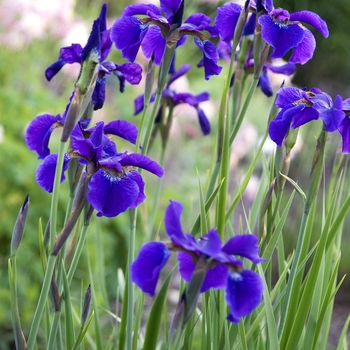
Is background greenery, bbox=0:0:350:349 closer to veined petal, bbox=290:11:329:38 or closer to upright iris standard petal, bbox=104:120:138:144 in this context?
upright iris standard petal, bbox=104:120:138:144

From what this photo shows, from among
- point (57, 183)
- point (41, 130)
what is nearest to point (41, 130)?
point (41, 130)

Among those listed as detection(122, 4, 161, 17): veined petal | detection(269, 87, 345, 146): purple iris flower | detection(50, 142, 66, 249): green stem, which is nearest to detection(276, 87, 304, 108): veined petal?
detection(269, 87, 345, 146): purple iris flower

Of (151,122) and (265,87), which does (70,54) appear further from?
(265,87)

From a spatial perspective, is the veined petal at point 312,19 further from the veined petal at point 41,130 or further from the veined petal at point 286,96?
the veined petal at point 41,130

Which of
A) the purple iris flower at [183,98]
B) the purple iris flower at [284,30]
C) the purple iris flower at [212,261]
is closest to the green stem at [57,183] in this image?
the purple iris flower at [212,261]

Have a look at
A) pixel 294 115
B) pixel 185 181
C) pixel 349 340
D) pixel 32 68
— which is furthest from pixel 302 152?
pixel 294 115

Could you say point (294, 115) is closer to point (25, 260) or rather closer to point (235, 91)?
point (235, 91)

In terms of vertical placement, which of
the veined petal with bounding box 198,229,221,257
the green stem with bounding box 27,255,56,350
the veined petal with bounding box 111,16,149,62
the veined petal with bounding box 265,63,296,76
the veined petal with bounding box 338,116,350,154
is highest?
the veined petal with bounding box 265,63,296,76
